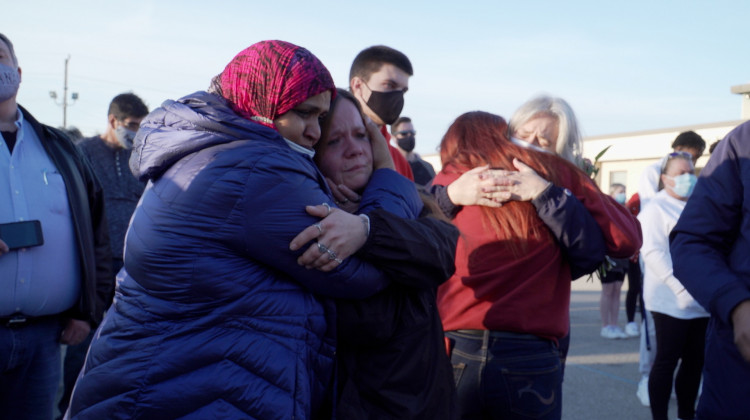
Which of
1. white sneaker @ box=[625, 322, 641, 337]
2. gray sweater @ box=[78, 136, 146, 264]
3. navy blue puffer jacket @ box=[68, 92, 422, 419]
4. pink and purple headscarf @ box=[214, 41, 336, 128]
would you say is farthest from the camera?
white sneaker @ box=[625, 322, 641, 337]

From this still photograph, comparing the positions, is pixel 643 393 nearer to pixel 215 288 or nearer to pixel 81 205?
pixel 81 205

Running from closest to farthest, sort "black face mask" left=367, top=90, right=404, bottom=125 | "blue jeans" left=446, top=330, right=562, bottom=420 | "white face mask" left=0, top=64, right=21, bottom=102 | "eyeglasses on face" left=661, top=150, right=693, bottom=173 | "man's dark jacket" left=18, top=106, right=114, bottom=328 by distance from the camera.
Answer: "blue jeans" left=446, top=330, right=562, bottom=420, "white face mask" left=0, top=64, right=21, bottom=102, "man's dark jacket" left=18, top=106, right=114, bottom=328, "black face mask" left=367, top=90, right=404, bottom=125, "eyeglasses on face" left=661, top=150, right=693, bottom=173

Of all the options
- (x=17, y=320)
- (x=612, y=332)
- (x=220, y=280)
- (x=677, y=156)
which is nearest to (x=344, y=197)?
(x=220, y=280)

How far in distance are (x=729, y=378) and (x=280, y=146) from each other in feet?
5.54

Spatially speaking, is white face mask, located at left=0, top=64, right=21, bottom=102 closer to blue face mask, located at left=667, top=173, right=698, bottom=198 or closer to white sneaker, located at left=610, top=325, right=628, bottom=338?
blue face mask, located at left=667, top=173, right=698, bottom=198

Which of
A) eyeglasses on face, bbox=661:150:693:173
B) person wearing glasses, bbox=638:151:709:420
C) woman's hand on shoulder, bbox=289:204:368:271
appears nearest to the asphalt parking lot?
person wearing glasses, bbox=638:151:709:420

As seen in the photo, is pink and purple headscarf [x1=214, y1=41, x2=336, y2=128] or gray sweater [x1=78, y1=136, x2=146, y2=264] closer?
pink and purple headscarf [x1=214, y1=41, x2=336, y2=128]

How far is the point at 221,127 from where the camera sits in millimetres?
1580

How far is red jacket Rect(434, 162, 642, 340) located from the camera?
8.17ft

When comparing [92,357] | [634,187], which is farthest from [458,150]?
[634,187]

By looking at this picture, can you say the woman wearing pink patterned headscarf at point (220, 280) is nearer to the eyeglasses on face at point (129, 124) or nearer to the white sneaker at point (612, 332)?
the eyeglasses on face at point (129, 124)

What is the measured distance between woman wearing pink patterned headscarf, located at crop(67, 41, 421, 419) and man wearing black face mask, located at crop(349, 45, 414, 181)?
197 cm

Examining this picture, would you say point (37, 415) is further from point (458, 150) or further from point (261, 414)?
point (458, 150)

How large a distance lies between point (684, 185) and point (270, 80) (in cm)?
436
